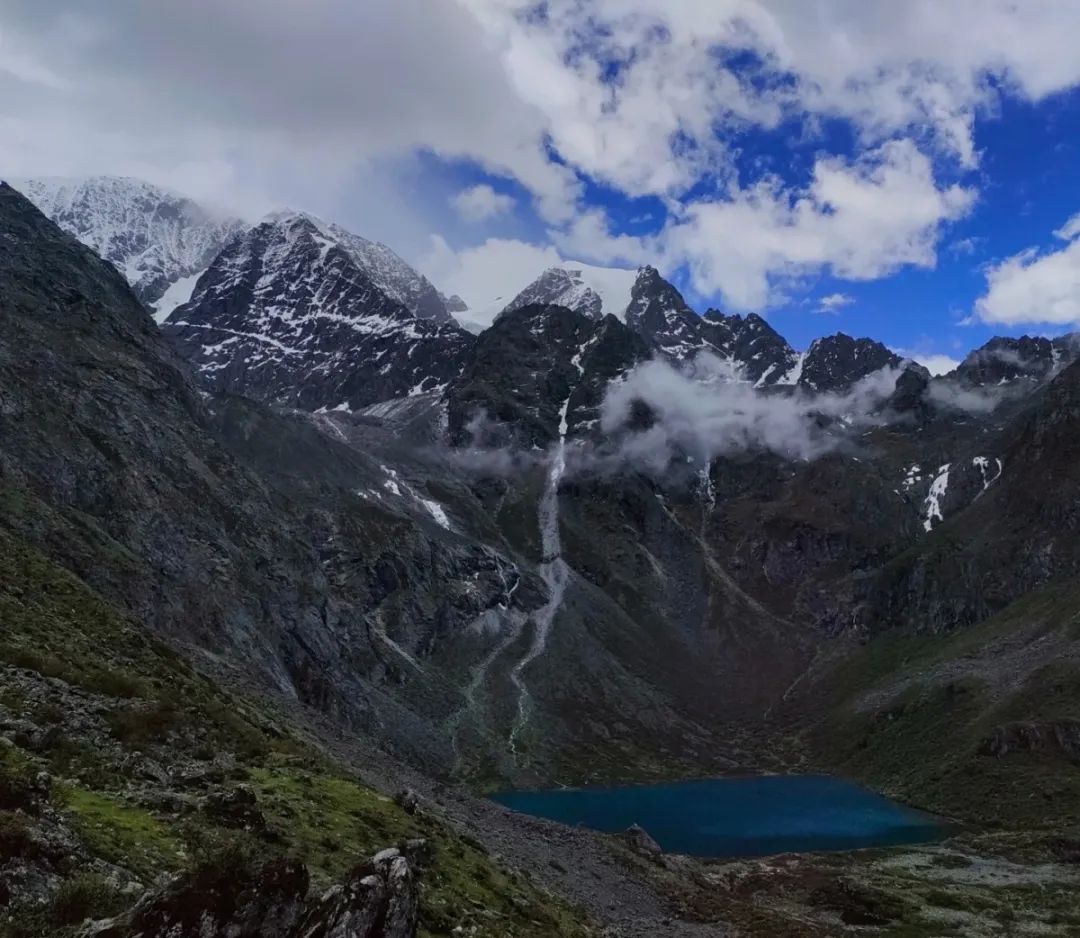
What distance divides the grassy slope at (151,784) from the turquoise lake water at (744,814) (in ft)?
248

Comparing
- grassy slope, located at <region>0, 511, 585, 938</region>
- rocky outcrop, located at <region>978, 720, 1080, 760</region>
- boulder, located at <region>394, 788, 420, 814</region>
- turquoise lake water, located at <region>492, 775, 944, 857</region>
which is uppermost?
rocky outcrop, located at <region>978, 720, 1080, 760</region>

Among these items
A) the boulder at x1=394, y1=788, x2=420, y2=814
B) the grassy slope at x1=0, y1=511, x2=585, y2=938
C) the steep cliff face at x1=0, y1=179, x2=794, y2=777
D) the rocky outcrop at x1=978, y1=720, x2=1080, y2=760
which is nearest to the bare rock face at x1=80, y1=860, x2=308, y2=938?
the grassy slope at x1=0, y1=511, x2=585, y2=938

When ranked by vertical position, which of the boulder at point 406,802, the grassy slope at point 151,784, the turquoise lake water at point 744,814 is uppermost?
the grassy slope at point 151,784

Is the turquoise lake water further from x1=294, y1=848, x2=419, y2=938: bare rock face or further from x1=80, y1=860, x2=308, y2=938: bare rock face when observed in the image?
x1=80, y1=860, x2=308, y2=938: bare rock face

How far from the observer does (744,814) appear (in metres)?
153

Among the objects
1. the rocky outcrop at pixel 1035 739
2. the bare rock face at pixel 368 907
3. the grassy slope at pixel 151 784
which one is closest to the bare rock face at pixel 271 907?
the bare rock face at pixel 368 907

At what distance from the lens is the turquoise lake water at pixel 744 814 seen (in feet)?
418

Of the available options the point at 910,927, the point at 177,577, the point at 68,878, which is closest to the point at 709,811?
the point at 910,927

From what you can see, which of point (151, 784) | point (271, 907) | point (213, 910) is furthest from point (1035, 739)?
point (213, 910)

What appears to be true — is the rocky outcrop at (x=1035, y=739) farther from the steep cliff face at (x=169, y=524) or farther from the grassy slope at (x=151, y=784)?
the grassy slope at (x=151, y=784)

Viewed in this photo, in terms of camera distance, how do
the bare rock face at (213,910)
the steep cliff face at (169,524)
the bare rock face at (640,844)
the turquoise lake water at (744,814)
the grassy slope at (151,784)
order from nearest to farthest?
the bare rock face at (213,910)
the grassy slope at (151,784)
the bare rock face at (640,844)
the steep cliff face at (169,524)
the turquoise lake water at (744,814)

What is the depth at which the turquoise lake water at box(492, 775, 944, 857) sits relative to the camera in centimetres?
12744

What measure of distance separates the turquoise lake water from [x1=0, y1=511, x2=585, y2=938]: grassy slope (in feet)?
248

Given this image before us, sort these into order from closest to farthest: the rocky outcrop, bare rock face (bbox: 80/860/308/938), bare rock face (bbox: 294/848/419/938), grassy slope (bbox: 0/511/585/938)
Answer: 1. bare rock face (bbox: 80/860/308/938)
2. bare rock face (bbox: 294/848/419/938)
3. grassy slope (bbox: 0/511/585/938)
4. the rocky outcrop
